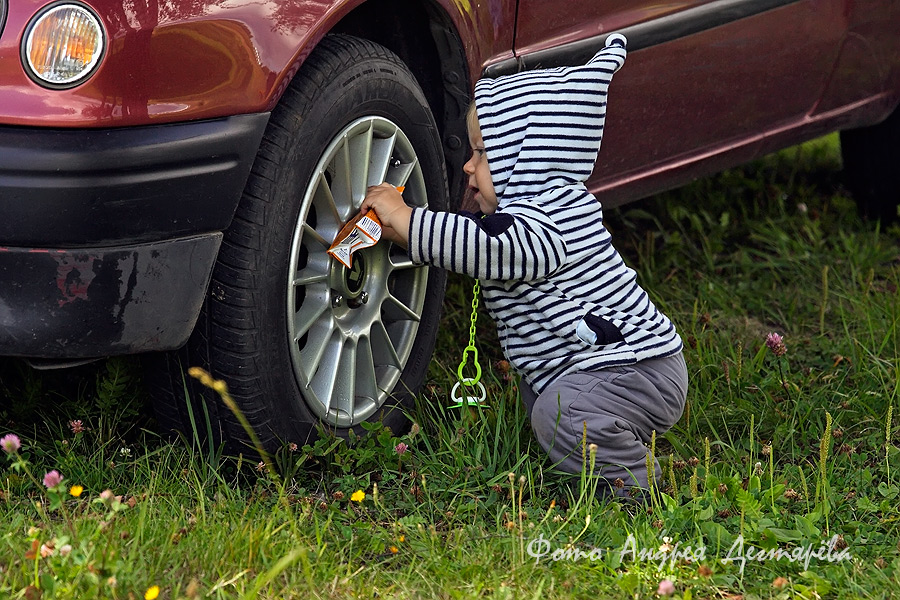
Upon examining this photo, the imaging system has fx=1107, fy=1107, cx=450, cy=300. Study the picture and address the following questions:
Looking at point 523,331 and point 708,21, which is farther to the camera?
point 708,21

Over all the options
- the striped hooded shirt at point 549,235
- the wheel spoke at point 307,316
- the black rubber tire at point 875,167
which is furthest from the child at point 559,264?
the black rubber tire at point 875,167

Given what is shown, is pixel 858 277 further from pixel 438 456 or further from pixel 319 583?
pixel 319 583

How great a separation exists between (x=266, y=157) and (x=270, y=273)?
0.23 meters

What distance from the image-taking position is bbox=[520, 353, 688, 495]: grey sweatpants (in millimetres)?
2359

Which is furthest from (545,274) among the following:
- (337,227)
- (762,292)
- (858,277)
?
(858,277)

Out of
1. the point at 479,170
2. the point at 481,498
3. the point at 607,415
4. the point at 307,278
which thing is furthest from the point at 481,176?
the point at 481,498

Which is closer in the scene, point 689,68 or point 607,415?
point 607,415

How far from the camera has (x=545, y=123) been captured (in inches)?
90.2

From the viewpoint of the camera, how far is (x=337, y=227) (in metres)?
2.37

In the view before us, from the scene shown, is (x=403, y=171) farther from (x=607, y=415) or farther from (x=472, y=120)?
(x=607, y=415)

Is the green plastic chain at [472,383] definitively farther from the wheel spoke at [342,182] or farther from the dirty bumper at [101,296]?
the dirty bumper at [101,296]

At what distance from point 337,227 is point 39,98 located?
729 millimetres

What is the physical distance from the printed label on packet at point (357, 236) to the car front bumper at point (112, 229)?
13.6 inches

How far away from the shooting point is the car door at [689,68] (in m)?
2.80
